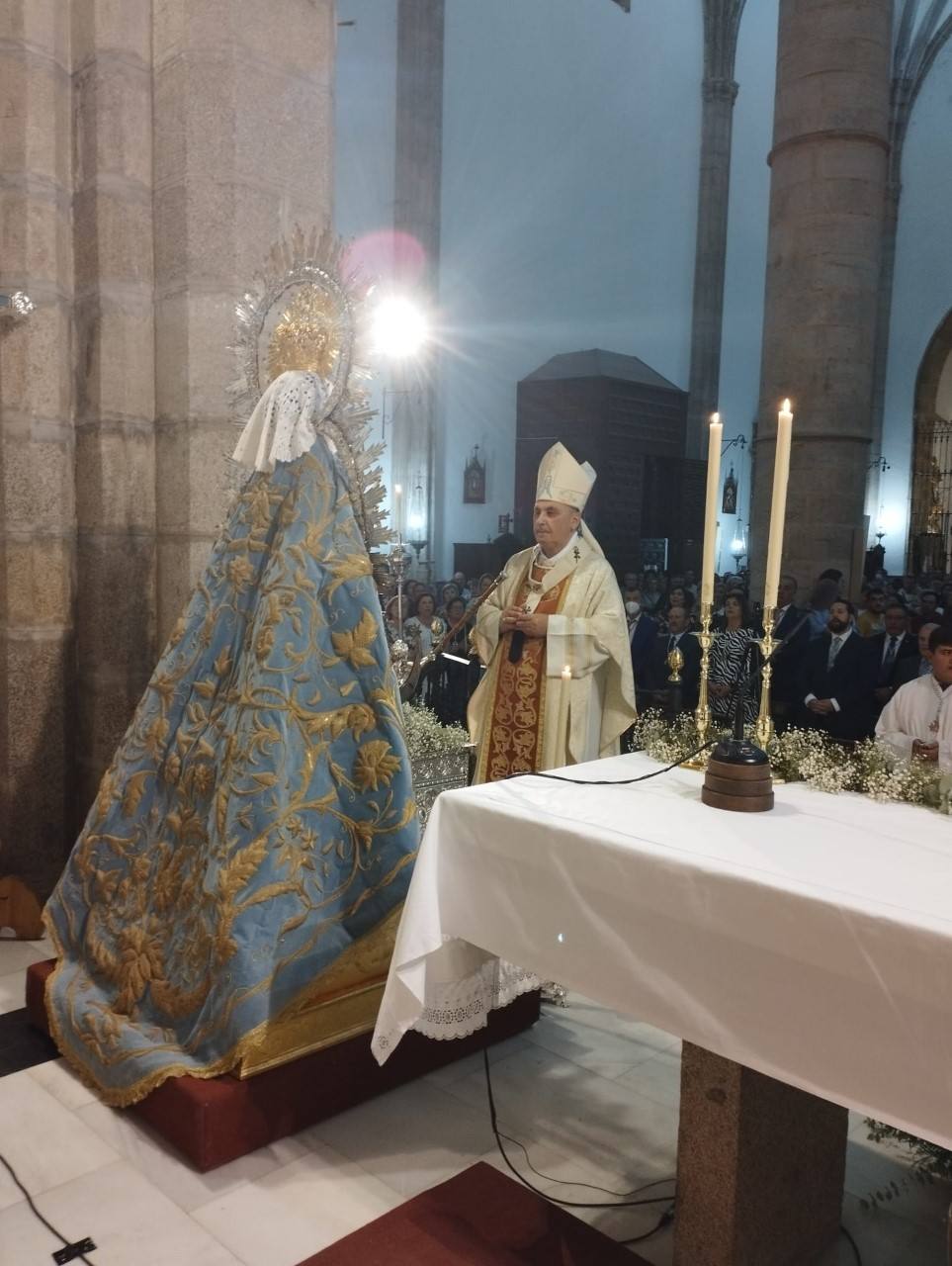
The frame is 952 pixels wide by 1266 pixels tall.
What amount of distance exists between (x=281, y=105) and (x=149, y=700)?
2.47 meters

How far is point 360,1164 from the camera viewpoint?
104 inches

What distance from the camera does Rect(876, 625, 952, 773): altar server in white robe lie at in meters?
3.00

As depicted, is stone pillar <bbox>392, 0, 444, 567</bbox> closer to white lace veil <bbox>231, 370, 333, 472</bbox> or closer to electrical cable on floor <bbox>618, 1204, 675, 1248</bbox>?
white lace veil <bbox>231, 370, 333, 472</bbox>

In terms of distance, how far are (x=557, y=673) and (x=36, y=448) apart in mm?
2343

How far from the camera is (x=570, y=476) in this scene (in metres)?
3.80

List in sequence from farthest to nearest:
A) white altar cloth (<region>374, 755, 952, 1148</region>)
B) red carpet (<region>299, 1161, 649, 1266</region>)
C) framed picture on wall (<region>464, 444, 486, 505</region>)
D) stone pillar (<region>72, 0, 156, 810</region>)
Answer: framed picture on wall (<region>464, 444, 486, 505</region>) → stone pillar (<region>72, 0, 156, 810</region>) → red carpet (<region>299, 1161, 649, 1266</region>) → white altar cloth (<region>374, 755, 952, 1148</region>)

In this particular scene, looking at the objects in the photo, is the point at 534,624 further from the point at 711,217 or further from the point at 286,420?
the point at 711,217

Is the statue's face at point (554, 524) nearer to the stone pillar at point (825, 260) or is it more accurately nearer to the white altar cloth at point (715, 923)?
the white altar cloth at point (715, 923)

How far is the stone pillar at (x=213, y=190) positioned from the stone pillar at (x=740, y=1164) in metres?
2.97

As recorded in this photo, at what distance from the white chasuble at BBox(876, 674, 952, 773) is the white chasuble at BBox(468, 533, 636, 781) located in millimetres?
901

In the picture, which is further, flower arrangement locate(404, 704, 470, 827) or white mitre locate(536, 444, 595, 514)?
flower arrangement locate(404, 704, 470, 827)

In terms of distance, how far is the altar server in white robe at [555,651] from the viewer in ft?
12.4

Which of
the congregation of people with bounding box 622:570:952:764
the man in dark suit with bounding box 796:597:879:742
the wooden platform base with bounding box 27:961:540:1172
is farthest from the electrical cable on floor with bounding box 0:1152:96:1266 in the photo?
the man in dark suit with bounding box 796:597:879:742

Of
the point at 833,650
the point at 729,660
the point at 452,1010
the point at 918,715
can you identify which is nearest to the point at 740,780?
the point at 452,1010
